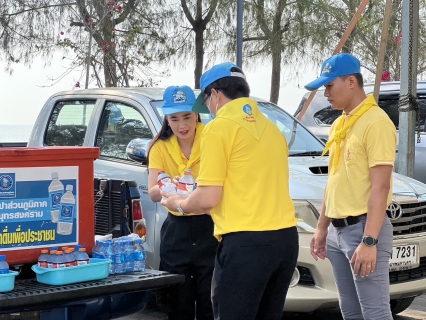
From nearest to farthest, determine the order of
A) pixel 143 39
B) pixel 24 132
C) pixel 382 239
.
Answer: pixel 382 239
pixel 24 132
pixel 143 39

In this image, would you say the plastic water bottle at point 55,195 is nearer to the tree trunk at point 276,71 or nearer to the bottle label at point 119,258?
the bottle label at point 119,258

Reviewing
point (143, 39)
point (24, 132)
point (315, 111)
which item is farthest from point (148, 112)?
point (143, 39)

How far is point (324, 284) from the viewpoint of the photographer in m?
5.28

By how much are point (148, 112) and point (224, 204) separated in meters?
2.83

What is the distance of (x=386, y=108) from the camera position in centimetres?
988

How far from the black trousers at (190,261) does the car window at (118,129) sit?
1.98 meters

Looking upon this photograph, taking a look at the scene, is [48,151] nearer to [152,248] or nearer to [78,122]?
[152,248]

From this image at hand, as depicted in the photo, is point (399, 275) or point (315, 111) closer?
point (399, 275)

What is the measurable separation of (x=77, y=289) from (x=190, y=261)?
36.3 inches

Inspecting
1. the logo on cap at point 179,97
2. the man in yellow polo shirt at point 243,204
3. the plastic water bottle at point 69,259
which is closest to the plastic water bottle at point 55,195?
the plastic water bottle at point 69,259

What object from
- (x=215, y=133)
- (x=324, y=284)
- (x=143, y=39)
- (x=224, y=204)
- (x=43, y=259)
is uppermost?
(x=143, y=39)

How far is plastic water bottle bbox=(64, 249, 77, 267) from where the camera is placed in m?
3.63

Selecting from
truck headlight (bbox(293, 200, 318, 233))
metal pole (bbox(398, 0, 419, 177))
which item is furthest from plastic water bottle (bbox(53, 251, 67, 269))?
metal pole (bbox(398, 0, 419, 177))

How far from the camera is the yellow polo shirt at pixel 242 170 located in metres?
3.38
